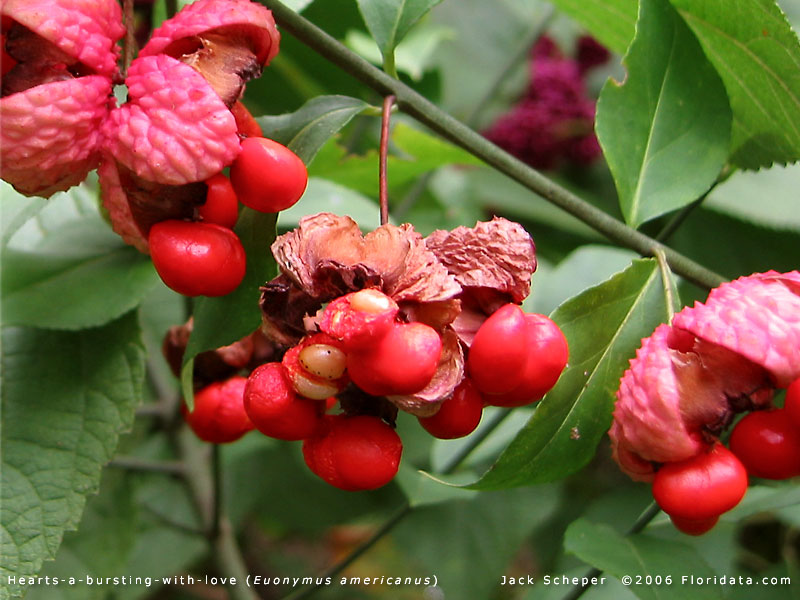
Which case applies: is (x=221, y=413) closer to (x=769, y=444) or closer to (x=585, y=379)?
(x=585, y=379)

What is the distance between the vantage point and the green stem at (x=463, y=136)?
86 cm

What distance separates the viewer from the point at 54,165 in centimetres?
69

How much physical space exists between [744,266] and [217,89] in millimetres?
1434

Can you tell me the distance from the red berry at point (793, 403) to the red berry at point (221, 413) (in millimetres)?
568

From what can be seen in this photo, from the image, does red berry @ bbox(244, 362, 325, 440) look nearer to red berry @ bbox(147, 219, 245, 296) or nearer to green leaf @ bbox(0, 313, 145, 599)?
red berry @ bbox(147, 219, 245, 296)

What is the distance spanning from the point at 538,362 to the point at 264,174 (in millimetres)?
291

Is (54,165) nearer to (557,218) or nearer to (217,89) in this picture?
(217,89)

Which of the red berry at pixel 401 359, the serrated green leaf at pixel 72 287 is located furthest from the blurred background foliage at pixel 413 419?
the red berry at pixel 401 359

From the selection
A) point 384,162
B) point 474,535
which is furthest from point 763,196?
point 384,162

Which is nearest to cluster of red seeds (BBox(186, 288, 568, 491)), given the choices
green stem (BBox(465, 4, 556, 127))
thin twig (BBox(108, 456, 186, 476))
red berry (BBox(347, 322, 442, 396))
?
red berry (BBox(347, 322, 442, 396))

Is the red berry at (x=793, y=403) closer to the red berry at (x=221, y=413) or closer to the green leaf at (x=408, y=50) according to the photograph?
the red berry at (x=221, y=413)

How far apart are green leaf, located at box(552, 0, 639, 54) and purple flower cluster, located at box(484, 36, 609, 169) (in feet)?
2.70

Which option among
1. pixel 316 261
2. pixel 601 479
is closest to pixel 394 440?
pixel 316 261

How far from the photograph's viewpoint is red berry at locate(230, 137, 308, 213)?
722mm
